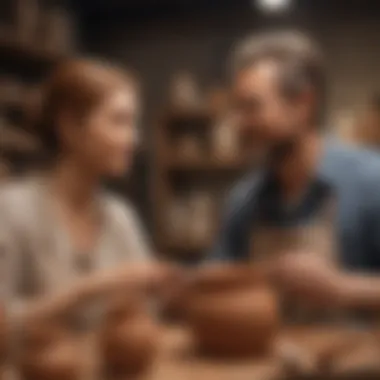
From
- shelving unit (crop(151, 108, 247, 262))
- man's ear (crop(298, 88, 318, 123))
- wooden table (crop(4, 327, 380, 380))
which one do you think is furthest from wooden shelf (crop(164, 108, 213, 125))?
wooden table (crop(4, 327, 380, 380))

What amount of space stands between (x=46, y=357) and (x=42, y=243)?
0.40 feet

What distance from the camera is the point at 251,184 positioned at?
0.93 m

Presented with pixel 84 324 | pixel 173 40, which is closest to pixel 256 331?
pixel 84 324

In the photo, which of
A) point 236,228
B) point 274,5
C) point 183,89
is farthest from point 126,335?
point 274,5

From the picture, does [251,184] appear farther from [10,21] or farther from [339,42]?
[10,21]

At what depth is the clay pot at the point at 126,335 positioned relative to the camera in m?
0.89

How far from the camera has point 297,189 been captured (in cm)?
95

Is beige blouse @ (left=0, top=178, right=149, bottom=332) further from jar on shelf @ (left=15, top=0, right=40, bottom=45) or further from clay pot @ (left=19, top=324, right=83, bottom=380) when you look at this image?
jar on shelf @ (left=15, top=0, right=40, bottom=45)

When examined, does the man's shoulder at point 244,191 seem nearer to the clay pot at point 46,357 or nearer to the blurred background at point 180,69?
the blurred background at point 180,69

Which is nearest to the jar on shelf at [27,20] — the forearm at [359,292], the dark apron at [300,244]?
the dark apron at [300,244]

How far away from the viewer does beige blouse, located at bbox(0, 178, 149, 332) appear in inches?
34.6

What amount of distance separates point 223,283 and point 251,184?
0.35 ft

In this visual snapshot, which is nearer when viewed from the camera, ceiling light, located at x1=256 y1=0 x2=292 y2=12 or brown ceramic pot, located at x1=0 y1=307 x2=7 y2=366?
brown ceramic pot, located at x1=0 y1=307 x2=7 y2=366

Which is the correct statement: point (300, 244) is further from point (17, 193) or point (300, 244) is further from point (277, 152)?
point (17, 193)
